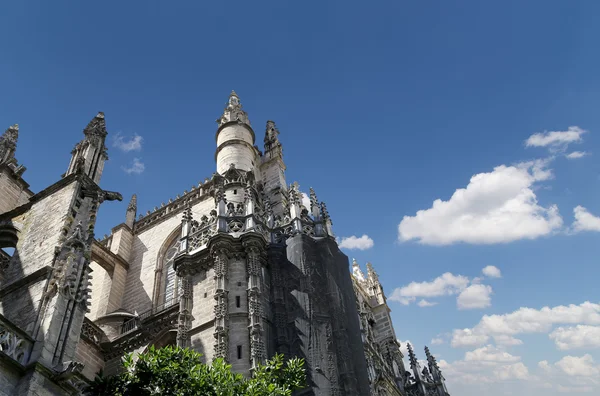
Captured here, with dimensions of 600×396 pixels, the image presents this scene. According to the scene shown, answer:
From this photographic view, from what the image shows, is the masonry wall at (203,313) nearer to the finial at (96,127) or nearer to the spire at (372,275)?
the finial at (96,127)

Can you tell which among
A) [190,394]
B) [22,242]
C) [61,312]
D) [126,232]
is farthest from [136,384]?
[126,232]

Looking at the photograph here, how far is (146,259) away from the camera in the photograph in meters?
23.8

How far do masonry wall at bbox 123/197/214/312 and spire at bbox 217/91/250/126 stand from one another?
4.17 meters

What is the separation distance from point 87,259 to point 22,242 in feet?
7.43

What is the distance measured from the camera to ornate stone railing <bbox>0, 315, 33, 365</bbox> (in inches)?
356

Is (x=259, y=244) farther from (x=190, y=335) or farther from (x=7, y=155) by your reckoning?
(x=7, y=155)

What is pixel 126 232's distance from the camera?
25.5 m

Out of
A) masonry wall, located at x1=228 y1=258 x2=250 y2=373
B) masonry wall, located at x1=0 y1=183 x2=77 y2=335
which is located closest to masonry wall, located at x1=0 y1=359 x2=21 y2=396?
masonry wall, located at x1=0 y1=183 x2=77 y2=335

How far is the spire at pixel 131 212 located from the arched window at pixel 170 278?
3.63 metres

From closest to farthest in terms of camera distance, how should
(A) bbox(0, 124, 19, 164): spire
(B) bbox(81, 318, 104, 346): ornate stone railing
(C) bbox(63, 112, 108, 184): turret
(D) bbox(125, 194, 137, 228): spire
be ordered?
(C) bbox(63, 112, 108, 184): turret, (B) bbox(81, 318, 104, 346): ornate stone railing, (A) bbox(0, 124, 19, 164): spire, (D) bbox(125, 194, 137, 228): spire

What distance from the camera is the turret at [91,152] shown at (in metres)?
14.6

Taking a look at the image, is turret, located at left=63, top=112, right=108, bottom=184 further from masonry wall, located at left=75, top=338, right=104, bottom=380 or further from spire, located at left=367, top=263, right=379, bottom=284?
spire, located at left=367, top=263, right=379, bottom=284

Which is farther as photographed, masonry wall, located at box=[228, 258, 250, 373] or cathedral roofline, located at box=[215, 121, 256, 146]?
cathedral roofline, located at box=[215, 121, 256, 146]

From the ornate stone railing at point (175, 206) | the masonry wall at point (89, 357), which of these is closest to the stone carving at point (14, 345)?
the masonry wall at point (89, 357)
